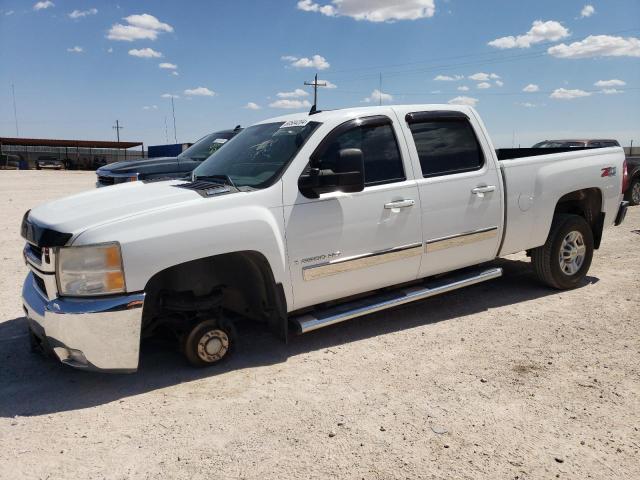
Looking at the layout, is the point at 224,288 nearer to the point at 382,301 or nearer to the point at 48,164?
the point at 382,301

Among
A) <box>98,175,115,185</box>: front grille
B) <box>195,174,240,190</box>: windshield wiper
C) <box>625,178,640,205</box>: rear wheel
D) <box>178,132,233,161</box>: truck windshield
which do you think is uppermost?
<box>178,132,233,161</box>: truck windshield

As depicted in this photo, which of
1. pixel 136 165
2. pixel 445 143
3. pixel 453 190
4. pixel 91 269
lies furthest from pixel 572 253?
pixel 136 165

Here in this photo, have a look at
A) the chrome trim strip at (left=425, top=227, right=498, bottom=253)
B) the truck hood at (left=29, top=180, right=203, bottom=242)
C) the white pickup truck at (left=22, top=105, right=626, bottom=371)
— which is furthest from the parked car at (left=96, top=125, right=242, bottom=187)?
Answer: the chrome trim strip at (left=425, top=227, right=498, bottom=253)

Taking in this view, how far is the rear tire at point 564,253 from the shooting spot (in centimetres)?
554

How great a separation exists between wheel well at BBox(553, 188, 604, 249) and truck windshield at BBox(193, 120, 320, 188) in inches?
126

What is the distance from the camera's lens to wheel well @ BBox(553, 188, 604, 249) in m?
5.82

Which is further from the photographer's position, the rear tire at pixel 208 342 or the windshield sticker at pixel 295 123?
the windshield sticker at pixel 295 123

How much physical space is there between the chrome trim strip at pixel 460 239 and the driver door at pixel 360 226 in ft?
0.51

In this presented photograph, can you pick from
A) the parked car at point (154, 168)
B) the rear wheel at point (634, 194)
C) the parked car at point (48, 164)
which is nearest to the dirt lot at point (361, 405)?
the parked car at point (154, 168)

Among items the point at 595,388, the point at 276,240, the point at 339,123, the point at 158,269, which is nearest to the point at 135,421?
the point at 158,269

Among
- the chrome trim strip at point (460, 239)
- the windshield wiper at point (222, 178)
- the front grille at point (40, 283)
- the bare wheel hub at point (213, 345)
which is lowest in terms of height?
the bare wheel hub at point (213, 345)

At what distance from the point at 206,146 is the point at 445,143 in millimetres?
6269

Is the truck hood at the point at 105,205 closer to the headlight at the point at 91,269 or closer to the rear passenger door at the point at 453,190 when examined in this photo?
the headlight at the point at 91,269

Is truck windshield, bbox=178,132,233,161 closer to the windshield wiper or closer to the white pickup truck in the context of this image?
the white pickup truck
